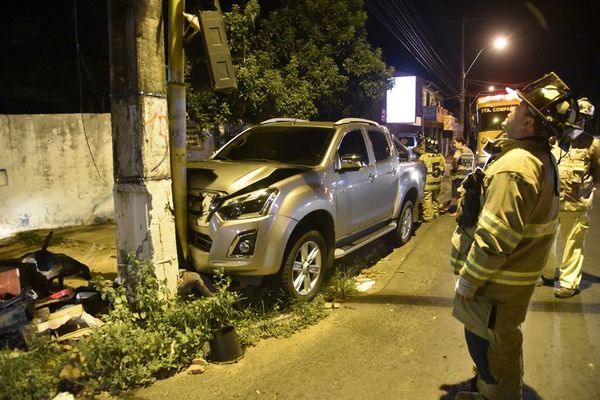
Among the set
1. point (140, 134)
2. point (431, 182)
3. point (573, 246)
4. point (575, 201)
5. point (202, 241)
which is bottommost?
point (573, 246)

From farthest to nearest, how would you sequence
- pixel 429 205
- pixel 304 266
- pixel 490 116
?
pixel 490 116, pixel 429 205, pixel 304 266

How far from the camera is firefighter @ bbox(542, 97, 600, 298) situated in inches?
193

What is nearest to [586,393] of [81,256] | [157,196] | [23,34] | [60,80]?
[157,196]

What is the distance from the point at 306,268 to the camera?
4859mm

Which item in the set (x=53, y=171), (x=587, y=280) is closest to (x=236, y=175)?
(x=587, y=280)

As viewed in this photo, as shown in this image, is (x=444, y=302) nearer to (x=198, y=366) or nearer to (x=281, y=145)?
(x=281, y=145)

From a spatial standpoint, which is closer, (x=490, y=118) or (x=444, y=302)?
(x=444, y=302)

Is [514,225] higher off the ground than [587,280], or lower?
higher

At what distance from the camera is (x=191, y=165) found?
5258 mm

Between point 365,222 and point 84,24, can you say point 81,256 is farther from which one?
point 84,24

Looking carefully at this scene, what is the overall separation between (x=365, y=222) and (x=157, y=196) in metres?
2.84

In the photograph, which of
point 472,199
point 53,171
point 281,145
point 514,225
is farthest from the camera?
point 53,171

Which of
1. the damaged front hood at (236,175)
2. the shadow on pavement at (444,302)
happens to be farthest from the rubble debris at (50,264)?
the shadow on pavement at (444,302)

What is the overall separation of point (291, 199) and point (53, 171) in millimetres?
5443
